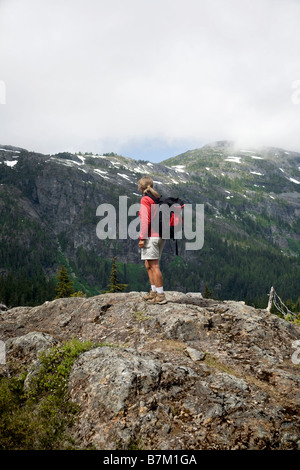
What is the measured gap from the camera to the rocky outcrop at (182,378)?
5629mm

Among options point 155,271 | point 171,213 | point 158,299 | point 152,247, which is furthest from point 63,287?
point 171,213

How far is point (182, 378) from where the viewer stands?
7039 mm

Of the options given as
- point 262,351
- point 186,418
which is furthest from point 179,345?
point 186,418

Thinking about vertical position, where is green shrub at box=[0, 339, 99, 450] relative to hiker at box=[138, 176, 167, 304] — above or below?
below

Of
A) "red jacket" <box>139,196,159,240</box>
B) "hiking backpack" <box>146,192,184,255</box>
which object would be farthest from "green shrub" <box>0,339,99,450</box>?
"hiking backpack" <box>146,192,184,255</box>

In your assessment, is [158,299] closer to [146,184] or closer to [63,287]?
[146,184]

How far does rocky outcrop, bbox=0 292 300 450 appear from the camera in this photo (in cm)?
563

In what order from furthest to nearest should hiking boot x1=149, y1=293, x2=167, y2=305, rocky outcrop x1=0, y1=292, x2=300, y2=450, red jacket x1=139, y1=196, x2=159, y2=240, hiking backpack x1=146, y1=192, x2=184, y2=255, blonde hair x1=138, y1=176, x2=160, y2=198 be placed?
1. hiking boot x1=149, y1=293, x2=167, y2=305
2. blonde hair x1=138, y1=176, x2=160, y2=198
3. hiking backpack x1=146, y1=192, x2=184, y2=255
4. red jacket x1=139, y1=196, x2=159, y2=240
5. rocky outcrop x1=0, y1=292, x2=300, y2=450

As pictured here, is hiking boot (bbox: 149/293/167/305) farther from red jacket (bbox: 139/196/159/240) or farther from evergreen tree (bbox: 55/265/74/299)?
evergreen tree (bbox: 55/265/74/299)

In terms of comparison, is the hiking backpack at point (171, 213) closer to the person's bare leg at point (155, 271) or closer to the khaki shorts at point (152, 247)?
the khaki shorts at point (152, 247)

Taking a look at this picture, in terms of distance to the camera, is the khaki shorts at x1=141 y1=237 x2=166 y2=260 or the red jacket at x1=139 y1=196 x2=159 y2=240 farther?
the khaki shorts at x1=141 y1=237 x2=166 y2=260
